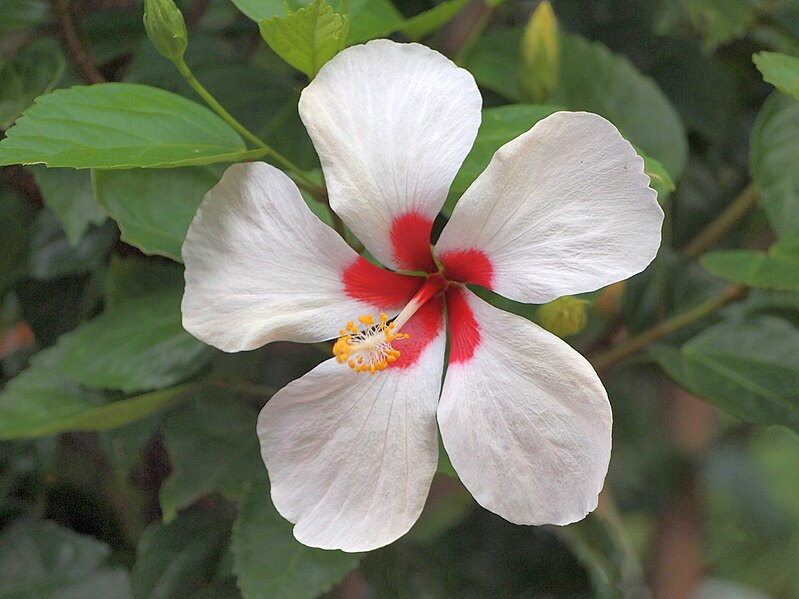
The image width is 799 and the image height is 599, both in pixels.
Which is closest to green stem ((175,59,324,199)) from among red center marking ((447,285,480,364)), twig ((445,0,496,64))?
red center marking ((447,285,480,364))

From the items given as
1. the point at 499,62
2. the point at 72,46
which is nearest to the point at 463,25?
the point at 499,62

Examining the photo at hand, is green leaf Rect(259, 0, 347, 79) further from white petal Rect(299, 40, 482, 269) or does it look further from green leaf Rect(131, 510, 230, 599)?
green leaf Rect(131, 510, 230, 599)

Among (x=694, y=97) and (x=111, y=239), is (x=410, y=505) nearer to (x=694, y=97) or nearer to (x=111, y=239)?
(x=111, y=239)

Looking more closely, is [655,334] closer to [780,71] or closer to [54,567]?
[780,71]

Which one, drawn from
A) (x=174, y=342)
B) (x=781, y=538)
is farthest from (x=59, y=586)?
(x=781, y=538)

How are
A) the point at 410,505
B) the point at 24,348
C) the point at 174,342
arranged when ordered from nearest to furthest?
the point at 410,505
the point at 174,342
the point at 24,348

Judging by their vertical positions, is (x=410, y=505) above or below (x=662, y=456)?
above
